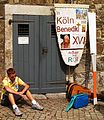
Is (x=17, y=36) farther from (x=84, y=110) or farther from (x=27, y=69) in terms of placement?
(x=84, y=110)

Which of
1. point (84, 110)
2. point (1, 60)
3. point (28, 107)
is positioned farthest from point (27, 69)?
point (84, 110)

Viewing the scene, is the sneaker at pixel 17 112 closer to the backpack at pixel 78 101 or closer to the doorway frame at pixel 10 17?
the backpack at pixel 78 101

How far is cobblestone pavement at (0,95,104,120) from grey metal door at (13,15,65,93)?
662mm

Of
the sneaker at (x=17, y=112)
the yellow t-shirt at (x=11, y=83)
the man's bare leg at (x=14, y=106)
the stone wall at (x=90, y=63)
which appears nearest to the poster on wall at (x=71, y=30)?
the stone wall at (x=90, y=63)

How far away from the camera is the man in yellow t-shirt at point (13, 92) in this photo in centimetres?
637

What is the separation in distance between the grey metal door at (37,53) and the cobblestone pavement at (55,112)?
2.17 ft

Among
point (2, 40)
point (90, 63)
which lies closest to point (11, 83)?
point (2, 40)

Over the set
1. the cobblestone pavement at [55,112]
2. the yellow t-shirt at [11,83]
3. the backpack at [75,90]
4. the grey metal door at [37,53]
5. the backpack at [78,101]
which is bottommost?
the cobblestone pavement at [55,112]

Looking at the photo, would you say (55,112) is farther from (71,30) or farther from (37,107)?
(71,30)

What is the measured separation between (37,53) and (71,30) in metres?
0.99

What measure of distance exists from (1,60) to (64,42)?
1.56 meters

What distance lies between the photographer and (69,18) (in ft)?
24.9

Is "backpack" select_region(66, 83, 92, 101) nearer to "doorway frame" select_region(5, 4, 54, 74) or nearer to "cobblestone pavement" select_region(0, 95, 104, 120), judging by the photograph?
"cobblestone pavement" select_region(0, 95, 104, 120)

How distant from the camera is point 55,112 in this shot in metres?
6.43
